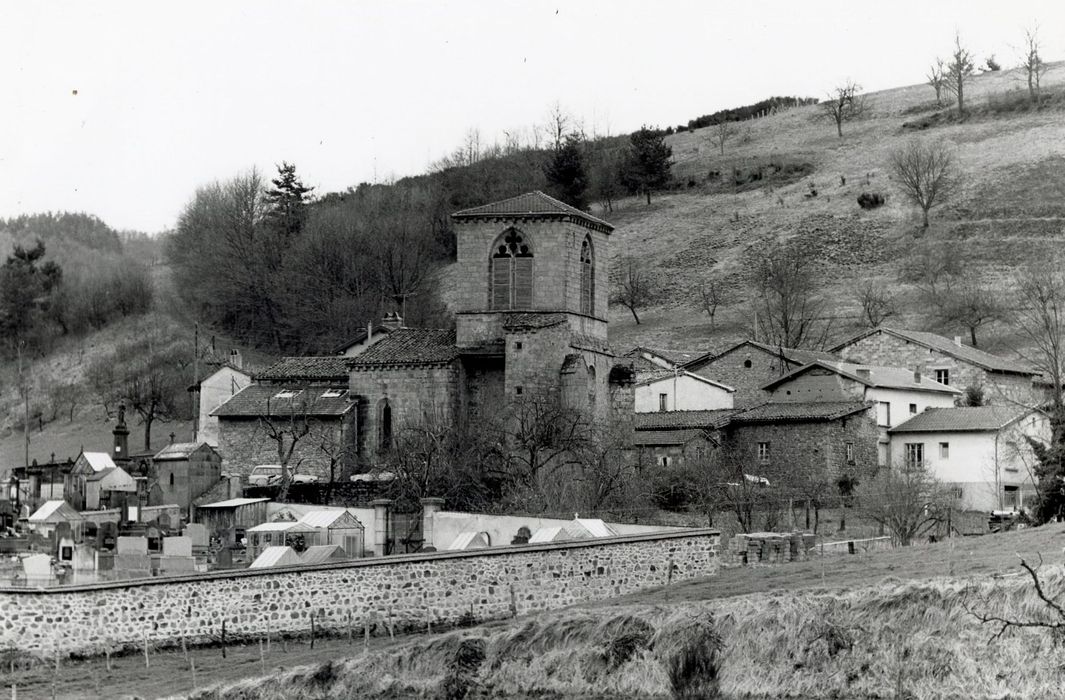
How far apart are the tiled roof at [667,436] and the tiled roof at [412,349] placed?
646 centimetres

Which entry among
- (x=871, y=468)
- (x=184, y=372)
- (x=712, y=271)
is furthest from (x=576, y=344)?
(x=712, y=271)

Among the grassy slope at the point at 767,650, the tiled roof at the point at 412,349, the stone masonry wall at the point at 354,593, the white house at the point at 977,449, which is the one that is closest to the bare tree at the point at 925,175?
the white house at the point at 977,449

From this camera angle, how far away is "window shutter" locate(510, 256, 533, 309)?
172 ft

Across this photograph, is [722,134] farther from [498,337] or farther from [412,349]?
[498,337]

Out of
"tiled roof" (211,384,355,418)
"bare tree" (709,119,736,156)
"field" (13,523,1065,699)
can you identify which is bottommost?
"field" (13,523,1065,699)

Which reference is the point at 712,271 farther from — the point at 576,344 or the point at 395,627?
the point at 395,627

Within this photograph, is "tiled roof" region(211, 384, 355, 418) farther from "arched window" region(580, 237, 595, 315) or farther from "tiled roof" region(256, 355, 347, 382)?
"arched window" region(580, 237, 595, 315)

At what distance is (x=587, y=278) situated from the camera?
53.9 m

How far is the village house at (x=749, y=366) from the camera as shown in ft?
201

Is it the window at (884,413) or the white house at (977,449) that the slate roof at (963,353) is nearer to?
the white house at (977,449)

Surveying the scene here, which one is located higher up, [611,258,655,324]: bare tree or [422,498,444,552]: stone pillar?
[611,258,655,324]: bare tree

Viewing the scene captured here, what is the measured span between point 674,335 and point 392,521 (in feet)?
153

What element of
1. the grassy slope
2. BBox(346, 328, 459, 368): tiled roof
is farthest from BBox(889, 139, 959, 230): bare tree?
the grassy slope

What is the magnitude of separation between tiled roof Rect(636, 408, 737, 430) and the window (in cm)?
476
